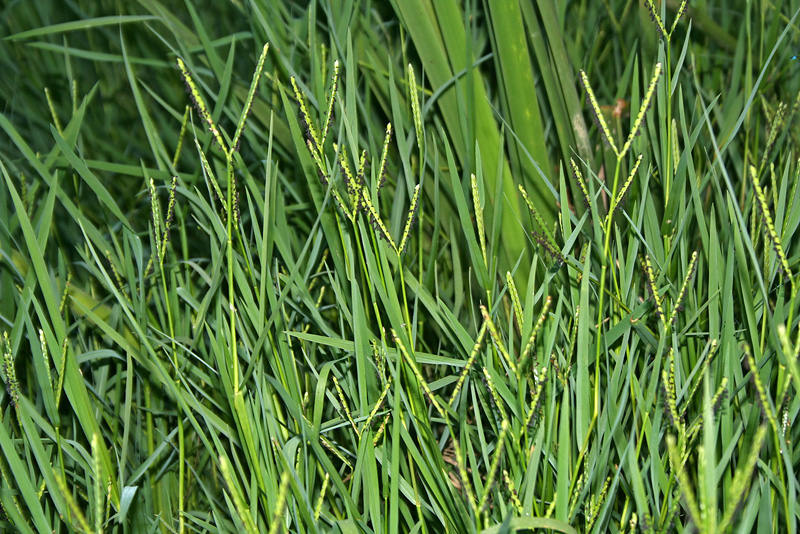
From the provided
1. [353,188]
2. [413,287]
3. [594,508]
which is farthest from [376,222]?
[594,508]

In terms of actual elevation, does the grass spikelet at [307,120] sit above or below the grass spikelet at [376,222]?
above

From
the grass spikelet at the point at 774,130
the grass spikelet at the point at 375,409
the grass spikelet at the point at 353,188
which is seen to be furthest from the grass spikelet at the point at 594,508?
the grass spikelet at the point at 774,130

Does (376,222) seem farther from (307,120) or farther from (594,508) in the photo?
(594,508)

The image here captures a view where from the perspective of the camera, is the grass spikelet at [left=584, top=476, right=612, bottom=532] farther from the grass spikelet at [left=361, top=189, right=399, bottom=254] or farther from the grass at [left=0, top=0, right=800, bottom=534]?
the grass spikelet at [left=361, top=189, right=399, bottom=254]

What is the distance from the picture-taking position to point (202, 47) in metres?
0.96

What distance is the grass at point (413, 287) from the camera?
644 mm

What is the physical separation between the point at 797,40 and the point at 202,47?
3.26 feet

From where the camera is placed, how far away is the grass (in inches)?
25.3

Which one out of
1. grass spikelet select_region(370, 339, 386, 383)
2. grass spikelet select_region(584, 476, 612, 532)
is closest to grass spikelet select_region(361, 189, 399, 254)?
grass spikelet select_region(370, 339, 386, 383)

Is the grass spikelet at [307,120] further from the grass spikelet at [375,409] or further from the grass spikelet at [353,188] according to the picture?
the grass spikelet at [375,409]

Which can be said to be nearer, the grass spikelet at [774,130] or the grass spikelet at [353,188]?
the grass spikelet at [353,188]

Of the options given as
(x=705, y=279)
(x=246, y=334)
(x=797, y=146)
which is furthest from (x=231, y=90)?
(x=797, y=146)

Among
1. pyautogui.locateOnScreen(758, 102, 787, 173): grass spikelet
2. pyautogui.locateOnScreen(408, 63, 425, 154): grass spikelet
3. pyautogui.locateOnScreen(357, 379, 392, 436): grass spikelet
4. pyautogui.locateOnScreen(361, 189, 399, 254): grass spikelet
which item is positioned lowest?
pyautogui.locateOnScreen(357, 379, 392, 436): grass spikelet

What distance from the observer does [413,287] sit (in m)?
0.77
